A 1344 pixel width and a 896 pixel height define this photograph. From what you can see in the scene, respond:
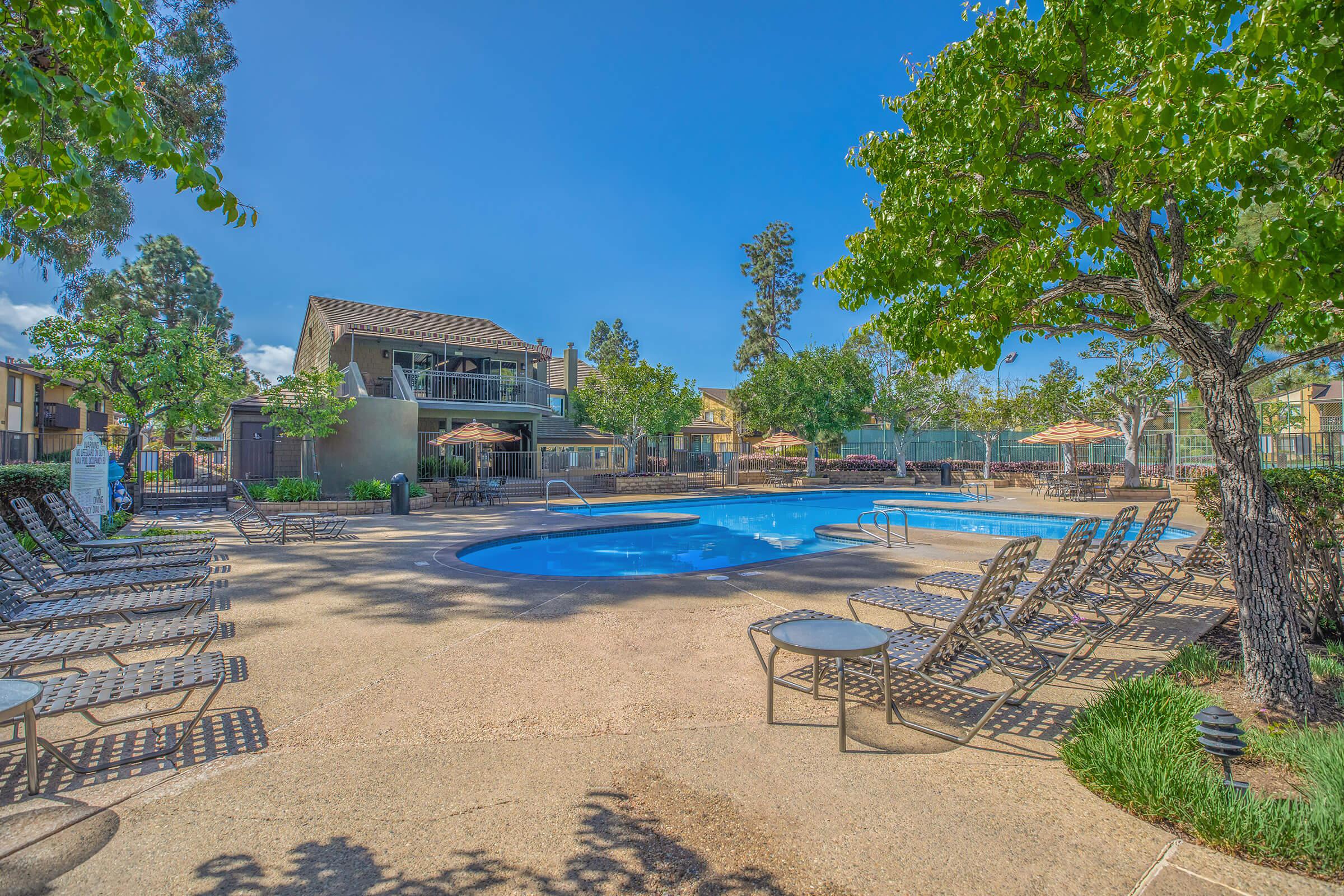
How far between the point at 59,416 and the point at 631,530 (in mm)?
29990

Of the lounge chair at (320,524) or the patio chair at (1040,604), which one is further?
the lounge chair at (320,524)

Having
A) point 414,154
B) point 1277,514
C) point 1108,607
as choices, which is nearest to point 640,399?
point 414,154

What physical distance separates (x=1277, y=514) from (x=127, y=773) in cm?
608

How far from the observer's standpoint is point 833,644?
130 inches

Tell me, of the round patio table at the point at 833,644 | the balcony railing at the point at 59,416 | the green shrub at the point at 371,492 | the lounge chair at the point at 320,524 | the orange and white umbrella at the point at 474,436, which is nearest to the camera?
the round patio table at the point at 833,644

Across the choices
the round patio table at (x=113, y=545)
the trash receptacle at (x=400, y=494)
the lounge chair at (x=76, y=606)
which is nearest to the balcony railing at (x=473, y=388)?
the trash receptacle at (x=400, y=494)

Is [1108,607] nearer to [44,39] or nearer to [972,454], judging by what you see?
[44,39]

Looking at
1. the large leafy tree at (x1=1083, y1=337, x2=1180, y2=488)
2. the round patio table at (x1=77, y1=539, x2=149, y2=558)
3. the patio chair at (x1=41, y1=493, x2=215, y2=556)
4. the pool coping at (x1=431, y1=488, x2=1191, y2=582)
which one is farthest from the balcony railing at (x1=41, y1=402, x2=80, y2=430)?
the large leafy tree at (x1=1083, y1=337, x2=1180, y2=488)

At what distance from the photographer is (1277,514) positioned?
3.50 meters

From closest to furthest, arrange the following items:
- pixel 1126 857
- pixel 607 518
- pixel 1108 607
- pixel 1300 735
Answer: pixel 1126 857
pixel 1300 735
pixel 1108 607
pixel 607 518

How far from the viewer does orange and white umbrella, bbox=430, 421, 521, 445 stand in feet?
62.8

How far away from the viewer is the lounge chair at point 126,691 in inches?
111

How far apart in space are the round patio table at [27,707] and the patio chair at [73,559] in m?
4.18

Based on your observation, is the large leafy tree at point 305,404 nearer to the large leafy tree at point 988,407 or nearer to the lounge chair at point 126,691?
the lounge chair at point 126,691
